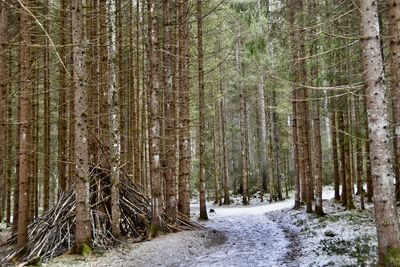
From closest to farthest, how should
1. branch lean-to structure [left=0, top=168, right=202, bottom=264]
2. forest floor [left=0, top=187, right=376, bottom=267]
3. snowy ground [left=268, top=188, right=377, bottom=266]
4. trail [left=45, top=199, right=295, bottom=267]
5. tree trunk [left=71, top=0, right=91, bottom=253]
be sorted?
snowy ground [left=268, top=188, right=377, bottom=266], forest floor [left=0, top=187, right=376, bottom=267], trail [left=45, top=199, right=295, bottom=267], tree trunk [left=71, top=0, right=91, bottom=253], branch lean-to structure [left=0, top=168, right=202, bottom=264]

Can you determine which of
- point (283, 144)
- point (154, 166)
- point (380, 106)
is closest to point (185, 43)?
point (154, 166)

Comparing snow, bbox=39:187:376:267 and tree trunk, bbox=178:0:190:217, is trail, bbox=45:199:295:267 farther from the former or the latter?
tree trunk, bbox=178:0:190:217

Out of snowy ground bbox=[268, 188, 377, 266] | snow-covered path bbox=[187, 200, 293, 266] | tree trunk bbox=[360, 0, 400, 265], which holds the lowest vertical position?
snow-covered path bbox=[187, 200, 293, 266]

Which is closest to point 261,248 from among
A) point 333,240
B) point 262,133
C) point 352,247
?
point 333,240

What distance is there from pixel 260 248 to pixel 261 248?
0.03 m

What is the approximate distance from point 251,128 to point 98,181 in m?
29.1

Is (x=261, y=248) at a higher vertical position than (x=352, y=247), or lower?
lower

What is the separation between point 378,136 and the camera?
20.6 ft

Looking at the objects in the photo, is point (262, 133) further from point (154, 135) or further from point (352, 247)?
point (352, 247)

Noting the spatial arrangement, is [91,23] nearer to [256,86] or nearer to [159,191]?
[159,191]

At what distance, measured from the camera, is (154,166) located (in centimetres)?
1222

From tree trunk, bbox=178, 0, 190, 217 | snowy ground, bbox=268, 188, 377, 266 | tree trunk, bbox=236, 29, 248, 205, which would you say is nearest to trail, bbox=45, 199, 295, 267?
snowy ground, bbox=268, 188, 377, 266

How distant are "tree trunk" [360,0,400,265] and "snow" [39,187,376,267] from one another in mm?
1009

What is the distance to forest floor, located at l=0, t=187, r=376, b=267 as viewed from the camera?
27.4ft
